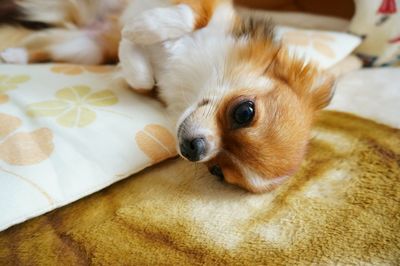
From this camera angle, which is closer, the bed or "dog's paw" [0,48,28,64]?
the bed

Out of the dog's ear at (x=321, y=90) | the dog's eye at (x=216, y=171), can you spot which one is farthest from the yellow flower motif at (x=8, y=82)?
the dog's ear at (x=321, y=90)

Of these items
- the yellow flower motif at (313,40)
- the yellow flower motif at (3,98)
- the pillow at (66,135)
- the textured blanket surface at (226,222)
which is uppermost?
the yellow flower motif at (313,40)

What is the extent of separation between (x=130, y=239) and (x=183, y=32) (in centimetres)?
73

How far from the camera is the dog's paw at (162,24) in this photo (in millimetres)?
1306

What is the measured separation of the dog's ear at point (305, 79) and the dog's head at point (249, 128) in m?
0.01

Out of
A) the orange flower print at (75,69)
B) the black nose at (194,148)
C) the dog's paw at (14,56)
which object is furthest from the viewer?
the dog's paw at (14,56)

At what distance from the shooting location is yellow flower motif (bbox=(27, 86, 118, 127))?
120cm

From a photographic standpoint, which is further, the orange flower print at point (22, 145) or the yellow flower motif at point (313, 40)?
the yellow flower motif at point (313, 40)

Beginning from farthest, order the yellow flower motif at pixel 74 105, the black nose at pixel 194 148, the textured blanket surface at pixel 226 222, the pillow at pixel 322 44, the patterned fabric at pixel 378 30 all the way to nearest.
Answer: the patterned fabric at pixel 378 30 → the pillow at pixel 322 44 → the yellow flower motif at pixel 74 105 → the black nose at pixel 194 148 → the textured blanket surface at pixel 226 222

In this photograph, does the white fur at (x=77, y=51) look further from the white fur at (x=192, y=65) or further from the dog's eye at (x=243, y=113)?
the dog's eye at (x=243, y=113)

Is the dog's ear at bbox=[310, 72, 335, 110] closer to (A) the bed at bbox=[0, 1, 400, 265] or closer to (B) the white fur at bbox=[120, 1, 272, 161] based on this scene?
(A) the bed at bbox=[0, 1, 400, 265]

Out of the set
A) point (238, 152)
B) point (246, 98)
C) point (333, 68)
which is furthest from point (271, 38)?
point (333, 68)

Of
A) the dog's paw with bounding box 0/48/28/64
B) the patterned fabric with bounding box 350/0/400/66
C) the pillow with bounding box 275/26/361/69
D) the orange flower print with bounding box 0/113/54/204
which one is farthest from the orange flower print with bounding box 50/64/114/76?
the patterned fabric with bounding box 350/0/400/66

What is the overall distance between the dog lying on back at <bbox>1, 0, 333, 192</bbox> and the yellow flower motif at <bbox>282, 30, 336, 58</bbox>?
1.17ft
